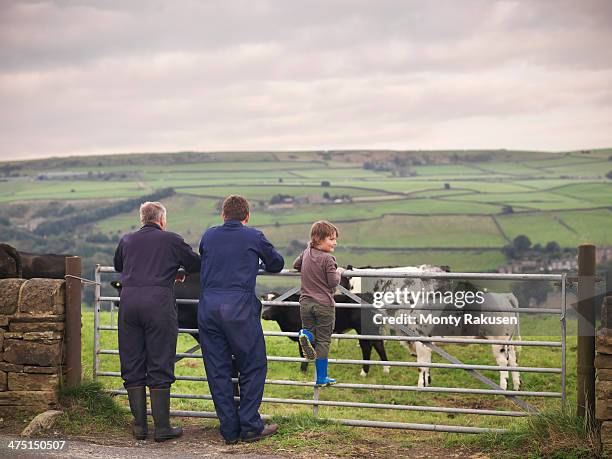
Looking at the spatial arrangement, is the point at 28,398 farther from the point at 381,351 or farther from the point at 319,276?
the point at 381,351

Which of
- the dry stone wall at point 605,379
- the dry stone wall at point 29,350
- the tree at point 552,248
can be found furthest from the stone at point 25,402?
the tree at point 552,248

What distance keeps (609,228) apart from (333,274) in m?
63.7

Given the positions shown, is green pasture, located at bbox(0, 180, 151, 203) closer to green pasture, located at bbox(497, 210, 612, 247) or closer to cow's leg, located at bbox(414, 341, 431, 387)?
green pasture, located at bbox(497, 210, 612, 247)

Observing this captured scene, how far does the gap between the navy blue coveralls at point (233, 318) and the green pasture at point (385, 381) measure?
1.72 metres

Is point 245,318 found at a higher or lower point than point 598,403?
higher

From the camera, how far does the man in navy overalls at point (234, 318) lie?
8242 millimetres

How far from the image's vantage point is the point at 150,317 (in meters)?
8.37

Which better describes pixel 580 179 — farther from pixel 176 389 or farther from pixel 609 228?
pixel 176 389

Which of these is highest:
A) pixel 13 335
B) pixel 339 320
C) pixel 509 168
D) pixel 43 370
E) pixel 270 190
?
pixel 509 168

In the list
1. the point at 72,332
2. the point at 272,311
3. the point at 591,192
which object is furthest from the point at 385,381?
the point at 591,192

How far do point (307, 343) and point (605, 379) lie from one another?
2.71 meters

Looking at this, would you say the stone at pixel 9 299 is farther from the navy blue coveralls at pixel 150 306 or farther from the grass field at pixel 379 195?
the grass field at pixel 379 195

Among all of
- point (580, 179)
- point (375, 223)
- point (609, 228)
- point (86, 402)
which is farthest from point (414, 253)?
point (86, 402)

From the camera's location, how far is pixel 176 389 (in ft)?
40.0
